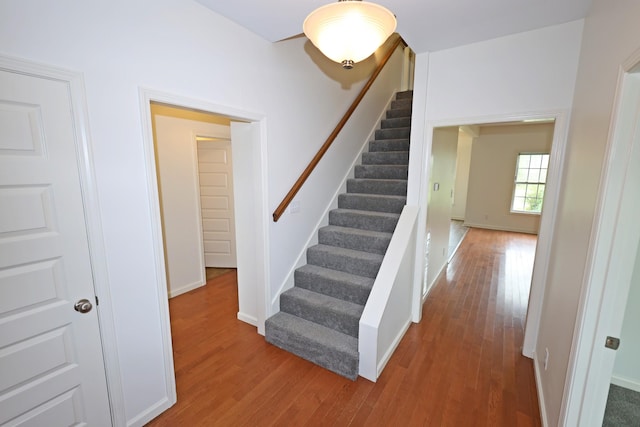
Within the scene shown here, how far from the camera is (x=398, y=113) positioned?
448 cm

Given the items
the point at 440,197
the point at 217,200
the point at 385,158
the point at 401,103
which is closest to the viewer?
the point at 440,197

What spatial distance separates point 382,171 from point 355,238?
1.11 metres

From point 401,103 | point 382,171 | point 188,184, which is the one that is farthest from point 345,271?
point 401,103

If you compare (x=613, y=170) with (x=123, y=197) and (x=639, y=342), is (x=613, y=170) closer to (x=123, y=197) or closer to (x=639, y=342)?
(x=639, y=342)

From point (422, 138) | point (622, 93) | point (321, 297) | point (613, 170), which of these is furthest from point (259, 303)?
point (622, 93)

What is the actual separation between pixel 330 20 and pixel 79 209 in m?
1.49

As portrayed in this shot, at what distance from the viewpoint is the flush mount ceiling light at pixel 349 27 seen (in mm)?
1053

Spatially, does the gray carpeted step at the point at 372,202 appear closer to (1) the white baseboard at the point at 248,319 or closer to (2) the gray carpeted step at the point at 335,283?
(2) the gray carpeted step at the point at 335,283

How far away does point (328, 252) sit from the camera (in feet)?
9.53

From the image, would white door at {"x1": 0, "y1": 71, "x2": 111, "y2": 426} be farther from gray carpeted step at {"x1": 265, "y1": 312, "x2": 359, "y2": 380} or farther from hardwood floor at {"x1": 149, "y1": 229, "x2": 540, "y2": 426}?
gray carpeted step at {"x1": 265, "y1": 312, "x2": 359, "y2": 380}

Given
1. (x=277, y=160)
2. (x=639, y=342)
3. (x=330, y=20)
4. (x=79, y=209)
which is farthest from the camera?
(x=277, y=160)

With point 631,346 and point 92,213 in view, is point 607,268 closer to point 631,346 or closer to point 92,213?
point 631,346

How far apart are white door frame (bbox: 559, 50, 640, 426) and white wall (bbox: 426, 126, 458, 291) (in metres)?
1.73

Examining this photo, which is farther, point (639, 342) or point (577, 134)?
point (639, 342)
